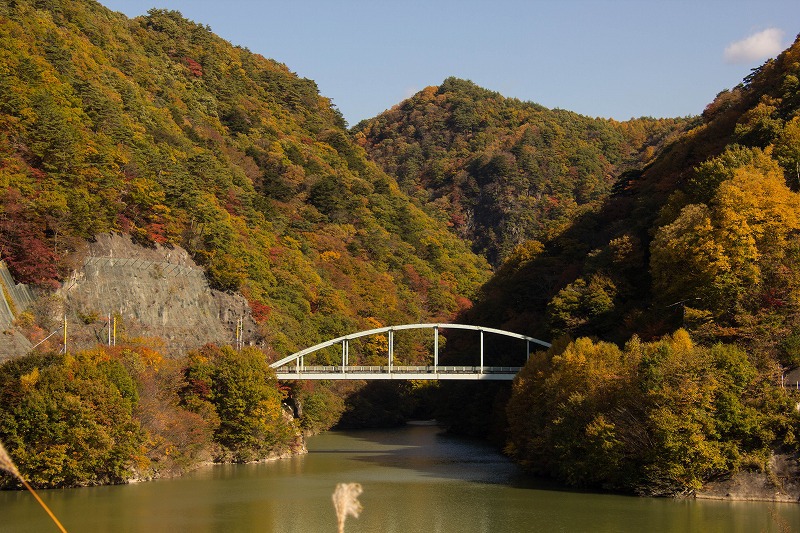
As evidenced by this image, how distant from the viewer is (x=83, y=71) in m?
67.9

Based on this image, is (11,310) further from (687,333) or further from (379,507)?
(687,333)

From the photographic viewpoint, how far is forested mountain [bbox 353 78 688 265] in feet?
409

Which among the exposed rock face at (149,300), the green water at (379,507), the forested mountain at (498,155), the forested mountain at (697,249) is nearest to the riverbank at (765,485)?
the green water at (379,507)

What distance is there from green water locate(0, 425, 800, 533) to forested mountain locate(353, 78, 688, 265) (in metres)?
76.3

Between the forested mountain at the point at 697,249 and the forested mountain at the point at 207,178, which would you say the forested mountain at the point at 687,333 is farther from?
the forested mountain at the point at 207,178

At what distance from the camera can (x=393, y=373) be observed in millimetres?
52188

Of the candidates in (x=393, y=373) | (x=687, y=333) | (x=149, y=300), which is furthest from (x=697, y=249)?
(x=149, y=300)

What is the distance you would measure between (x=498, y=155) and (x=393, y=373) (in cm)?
8116

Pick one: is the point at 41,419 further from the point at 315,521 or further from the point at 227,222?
the point at 227,222

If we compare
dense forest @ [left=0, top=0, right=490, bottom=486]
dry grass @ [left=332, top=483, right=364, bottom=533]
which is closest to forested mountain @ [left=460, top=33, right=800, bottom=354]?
dense forest @ [left=0, top=0, right=490, bottom=486]

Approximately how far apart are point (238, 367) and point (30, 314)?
9050mm

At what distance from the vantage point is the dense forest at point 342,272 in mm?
34875

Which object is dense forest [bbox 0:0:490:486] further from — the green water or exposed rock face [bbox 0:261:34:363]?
the green water

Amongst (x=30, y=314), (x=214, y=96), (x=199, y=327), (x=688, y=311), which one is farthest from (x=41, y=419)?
(x=214, y=96)
